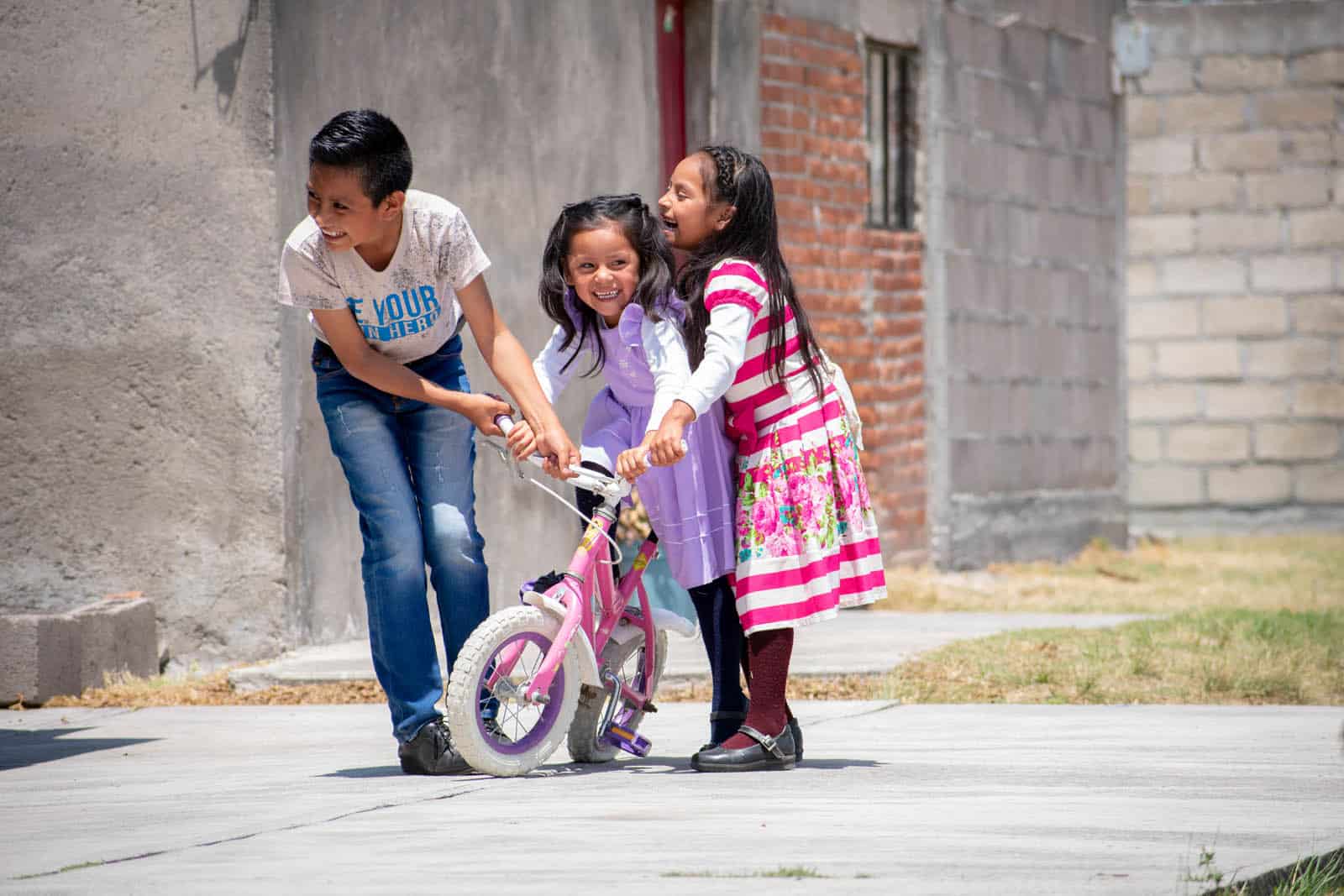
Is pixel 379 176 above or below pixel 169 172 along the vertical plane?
below

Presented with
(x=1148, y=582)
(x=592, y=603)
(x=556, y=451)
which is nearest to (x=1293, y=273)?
(x=1148, y=582)

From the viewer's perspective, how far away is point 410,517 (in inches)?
197

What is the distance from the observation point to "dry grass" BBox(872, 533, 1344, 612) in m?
10.1

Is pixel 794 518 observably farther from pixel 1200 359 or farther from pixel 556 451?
A: pixel 1200 359

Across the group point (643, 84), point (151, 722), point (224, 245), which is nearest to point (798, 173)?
point (643, 84)

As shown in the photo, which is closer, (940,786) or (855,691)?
(940,786)

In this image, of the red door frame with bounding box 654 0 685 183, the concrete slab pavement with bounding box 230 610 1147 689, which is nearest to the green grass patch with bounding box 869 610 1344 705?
the concrete slab pavement with bounding box 230 610 1147 689

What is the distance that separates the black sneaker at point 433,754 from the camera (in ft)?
16.1

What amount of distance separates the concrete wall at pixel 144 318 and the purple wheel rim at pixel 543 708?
298 centimetres

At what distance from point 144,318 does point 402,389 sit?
2794 mm

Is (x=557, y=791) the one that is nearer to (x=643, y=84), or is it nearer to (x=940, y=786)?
(x=940, y=786)

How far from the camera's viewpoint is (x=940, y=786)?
4516mm

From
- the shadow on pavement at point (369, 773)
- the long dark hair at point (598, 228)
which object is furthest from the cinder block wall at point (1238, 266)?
the shadow on pavement at point (369, 773)

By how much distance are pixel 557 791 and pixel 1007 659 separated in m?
3.09
